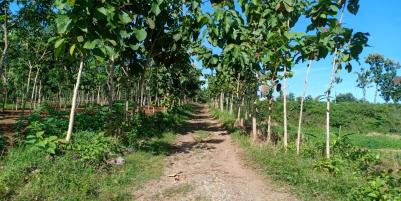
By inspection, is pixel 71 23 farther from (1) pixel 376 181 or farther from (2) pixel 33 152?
(1) pixel 376 181

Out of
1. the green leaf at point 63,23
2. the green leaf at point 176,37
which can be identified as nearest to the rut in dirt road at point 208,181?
the green leaf at point 63,23

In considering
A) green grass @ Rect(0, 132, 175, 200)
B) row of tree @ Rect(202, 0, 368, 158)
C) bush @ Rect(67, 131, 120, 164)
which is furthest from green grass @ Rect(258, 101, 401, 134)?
green grass @ Rect(0, 132, 175, 200)

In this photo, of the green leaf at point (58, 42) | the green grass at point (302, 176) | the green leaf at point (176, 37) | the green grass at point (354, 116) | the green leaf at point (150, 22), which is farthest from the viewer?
the green grass at point (354, 116)

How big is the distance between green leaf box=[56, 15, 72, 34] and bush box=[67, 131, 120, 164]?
366 cm

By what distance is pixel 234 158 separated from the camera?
12.6 meters

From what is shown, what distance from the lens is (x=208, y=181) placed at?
8898 mm

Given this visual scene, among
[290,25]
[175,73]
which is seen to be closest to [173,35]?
[290,25]

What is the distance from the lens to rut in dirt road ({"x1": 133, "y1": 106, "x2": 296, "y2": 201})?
802cm

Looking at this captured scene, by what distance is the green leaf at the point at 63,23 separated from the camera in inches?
244

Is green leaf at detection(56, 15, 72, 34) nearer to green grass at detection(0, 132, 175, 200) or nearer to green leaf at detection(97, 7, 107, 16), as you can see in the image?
green leaf at detection(97, 7, 107, 16)

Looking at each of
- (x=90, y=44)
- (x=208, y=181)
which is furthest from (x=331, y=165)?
(x=90, y=44)

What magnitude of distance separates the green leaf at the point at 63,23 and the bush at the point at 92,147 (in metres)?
3.66

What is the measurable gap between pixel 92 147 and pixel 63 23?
161 inches

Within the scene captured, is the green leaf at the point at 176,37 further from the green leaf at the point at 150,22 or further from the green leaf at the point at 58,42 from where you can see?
the green leaf at the point at 58,42
